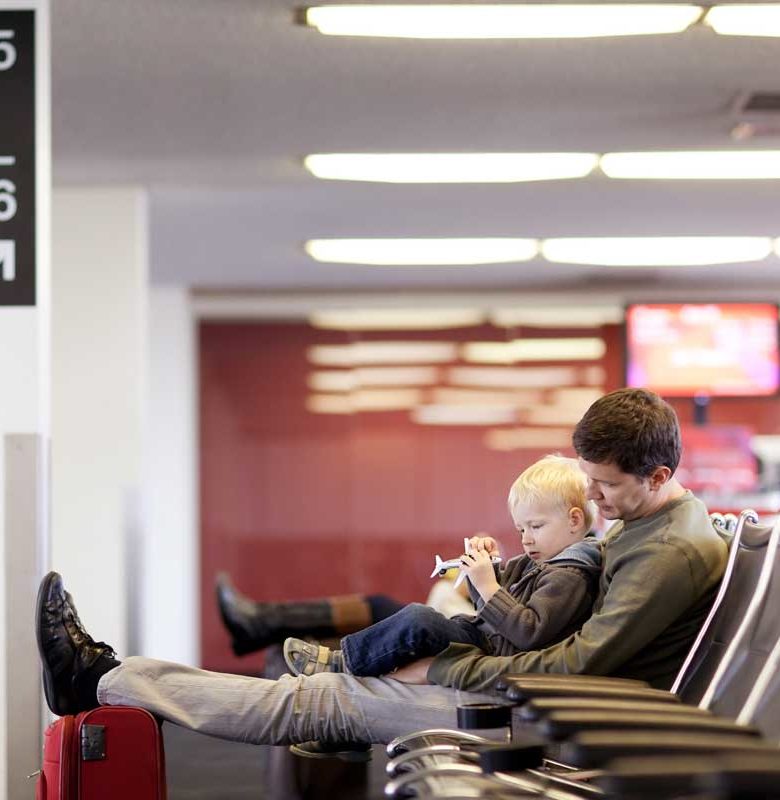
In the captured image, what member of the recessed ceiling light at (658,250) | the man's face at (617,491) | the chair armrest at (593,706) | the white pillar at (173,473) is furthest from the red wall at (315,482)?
the chair armrest at (593,706)

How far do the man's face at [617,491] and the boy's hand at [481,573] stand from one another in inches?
11.0

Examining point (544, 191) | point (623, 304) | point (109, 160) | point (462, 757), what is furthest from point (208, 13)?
point (623, 304)

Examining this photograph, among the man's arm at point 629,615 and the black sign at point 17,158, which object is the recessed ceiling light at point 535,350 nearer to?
the black sign at point 17,158

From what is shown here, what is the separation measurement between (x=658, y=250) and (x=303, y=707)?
5.48 meters

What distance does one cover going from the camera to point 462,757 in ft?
9.26

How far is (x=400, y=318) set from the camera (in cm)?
973

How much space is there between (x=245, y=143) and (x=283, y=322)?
4251 millimetres

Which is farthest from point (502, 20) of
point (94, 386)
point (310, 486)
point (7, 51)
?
point (310, 486)

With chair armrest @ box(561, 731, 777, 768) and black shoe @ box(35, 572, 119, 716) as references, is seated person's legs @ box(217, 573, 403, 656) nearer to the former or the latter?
black shoe @ box(35, 572, 119, 716)

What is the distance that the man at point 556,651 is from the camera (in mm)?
2846

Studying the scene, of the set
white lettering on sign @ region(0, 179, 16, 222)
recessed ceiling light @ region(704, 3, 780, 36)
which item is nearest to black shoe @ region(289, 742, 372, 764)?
white lettering on sign @ region(0, 179, 16, 222)

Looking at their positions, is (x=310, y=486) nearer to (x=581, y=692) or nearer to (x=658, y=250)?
(x=658, y=250)

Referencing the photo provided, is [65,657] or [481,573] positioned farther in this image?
[65,657]

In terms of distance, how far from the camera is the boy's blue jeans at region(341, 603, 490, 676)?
10.5 ft
